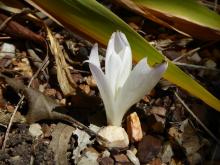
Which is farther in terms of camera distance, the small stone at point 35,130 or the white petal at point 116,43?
the small stone at point 35,130

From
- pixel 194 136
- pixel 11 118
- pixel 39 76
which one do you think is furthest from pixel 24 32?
pixel 194 136

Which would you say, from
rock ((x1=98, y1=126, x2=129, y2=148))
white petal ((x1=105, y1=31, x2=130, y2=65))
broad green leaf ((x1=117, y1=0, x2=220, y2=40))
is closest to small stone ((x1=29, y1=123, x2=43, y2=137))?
rock ((x1=98, y1=126, x2=129, y2=148))

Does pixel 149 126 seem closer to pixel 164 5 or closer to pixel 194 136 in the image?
pixel 194 136

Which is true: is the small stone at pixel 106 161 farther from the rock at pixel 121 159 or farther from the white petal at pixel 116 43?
the white petal at pixel 116 43

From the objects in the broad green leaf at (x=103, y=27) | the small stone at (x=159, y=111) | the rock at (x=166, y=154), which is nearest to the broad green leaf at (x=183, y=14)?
the broad green leaf at (x=103, y=27)

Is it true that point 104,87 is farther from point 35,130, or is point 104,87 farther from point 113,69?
point 35,130
